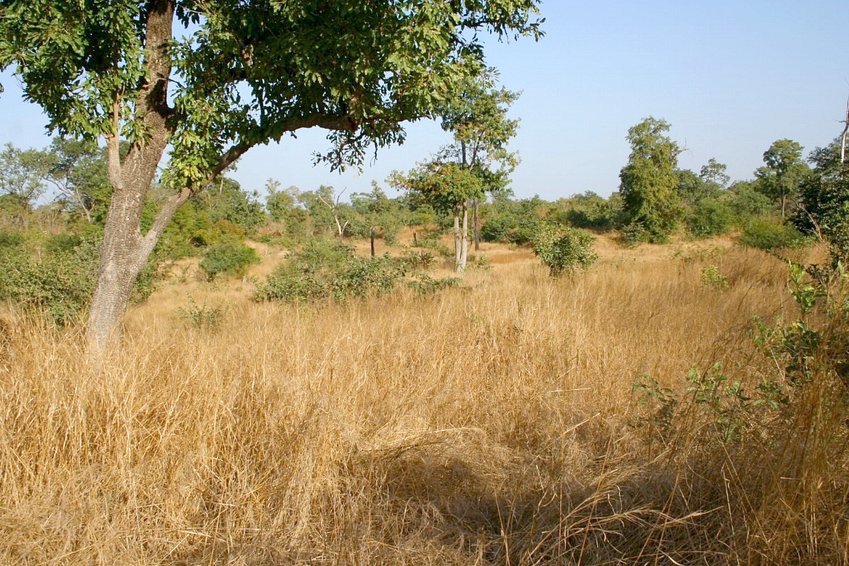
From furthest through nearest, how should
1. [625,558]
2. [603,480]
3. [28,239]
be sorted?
[28,239] < [603,480] < [625,558]

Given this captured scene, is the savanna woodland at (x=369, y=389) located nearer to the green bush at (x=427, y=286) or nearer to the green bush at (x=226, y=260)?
the green bush at (x=427, y=286)

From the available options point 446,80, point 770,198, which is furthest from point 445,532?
point 770,198

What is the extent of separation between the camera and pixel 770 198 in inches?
1642

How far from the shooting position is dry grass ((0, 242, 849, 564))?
6.40 feet

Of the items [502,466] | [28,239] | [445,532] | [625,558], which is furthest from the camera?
[28,239]

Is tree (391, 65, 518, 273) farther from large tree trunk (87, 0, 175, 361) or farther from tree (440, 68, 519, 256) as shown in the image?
large tree trunk (87, 0, 175, 361)

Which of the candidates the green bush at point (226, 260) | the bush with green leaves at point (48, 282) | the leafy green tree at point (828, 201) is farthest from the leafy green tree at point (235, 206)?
the leafy green tree at point (828, 201)

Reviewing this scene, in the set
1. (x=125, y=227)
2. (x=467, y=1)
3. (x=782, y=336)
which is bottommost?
(x=782, y=336)

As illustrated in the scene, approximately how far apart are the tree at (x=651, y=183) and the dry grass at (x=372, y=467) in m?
35.0

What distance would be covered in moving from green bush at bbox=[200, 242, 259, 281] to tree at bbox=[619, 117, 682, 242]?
81.1ft

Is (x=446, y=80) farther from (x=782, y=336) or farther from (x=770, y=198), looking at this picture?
(x=770, y=198)

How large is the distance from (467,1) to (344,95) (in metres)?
1.19

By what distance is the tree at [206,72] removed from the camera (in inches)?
158

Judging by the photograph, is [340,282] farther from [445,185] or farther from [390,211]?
[390,211]
